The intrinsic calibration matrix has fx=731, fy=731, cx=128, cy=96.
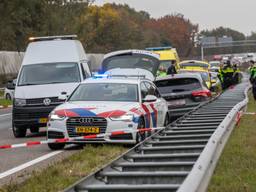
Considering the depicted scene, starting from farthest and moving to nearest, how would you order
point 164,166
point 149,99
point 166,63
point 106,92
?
point 166,63
point 106,92
point 149,99
point 164,166

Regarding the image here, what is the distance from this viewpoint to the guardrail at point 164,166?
6988 mm

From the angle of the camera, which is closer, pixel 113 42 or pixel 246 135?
pixel 246 135

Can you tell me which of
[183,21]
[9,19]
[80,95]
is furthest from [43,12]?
[183,21]

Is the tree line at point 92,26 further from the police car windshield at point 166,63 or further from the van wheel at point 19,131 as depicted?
the van wheel at point 19,131

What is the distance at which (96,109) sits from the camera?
47.6ft

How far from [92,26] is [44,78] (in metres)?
82.9

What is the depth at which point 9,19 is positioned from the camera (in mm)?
56625

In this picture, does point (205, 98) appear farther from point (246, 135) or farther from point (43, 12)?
point (43, 12)

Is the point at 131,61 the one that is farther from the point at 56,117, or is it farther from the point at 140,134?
the point at 56,117

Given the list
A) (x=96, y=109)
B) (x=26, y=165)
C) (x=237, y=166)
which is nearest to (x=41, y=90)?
(x=96, y=109)

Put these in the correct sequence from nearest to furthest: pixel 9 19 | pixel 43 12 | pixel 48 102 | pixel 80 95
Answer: pixel 80 95 → pixel 48 102 → pixel 9 19 → pixel 43 12

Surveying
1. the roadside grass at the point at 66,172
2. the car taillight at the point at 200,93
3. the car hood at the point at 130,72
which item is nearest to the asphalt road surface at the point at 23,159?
the roadside grass at the point at 66,172

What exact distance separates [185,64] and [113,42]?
200 ft

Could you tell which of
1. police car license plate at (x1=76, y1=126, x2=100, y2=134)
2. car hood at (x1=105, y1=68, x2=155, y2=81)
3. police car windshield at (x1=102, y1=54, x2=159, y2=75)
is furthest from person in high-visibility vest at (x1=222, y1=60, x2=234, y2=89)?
police car license plate at (x1=76, y1=126, x2=100, y2=134)
